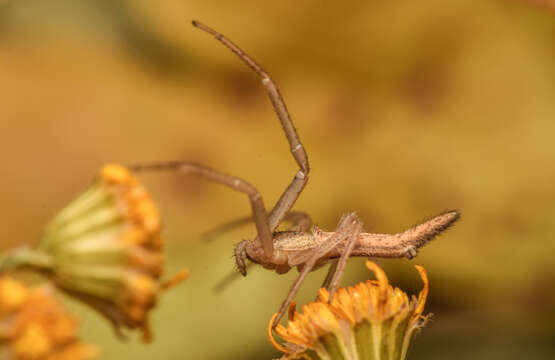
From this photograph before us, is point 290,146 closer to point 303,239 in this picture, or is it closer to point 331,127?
point 303,239

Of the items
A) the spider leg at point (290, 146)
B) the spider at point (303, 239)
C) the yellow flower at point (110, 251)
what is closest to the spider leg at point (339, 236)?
the spider at point (303, 239)

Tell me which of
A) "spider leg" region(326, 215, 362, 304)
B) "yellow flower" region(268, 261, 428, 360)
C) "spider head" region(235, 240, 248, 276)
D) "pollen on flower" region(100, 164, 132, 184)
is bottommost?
"yellow flower" region(268, 261, 428, 360)

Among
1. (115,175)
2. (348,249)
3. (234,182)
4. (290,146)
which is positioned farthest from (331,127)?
(115,175)

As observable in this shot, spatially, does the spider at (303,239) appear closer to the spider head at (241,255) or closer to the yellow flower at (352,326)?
the spider head at (241,255)

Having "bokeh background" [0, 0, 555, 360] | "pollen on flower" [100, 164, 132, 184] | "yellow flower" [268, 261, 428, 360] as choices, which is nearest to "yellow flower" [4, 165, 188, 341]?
"pollen on flower" [100, 164, 132, 184]

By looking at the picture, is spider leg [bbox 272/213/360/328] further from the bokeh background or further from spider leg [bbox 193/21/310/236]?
the bokeh background

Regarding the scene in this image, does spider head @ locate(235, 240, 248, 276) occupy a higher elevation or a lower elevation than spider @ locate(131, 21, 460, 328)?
lower

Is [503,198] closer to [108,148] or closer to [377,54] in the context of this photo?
[377,54]
